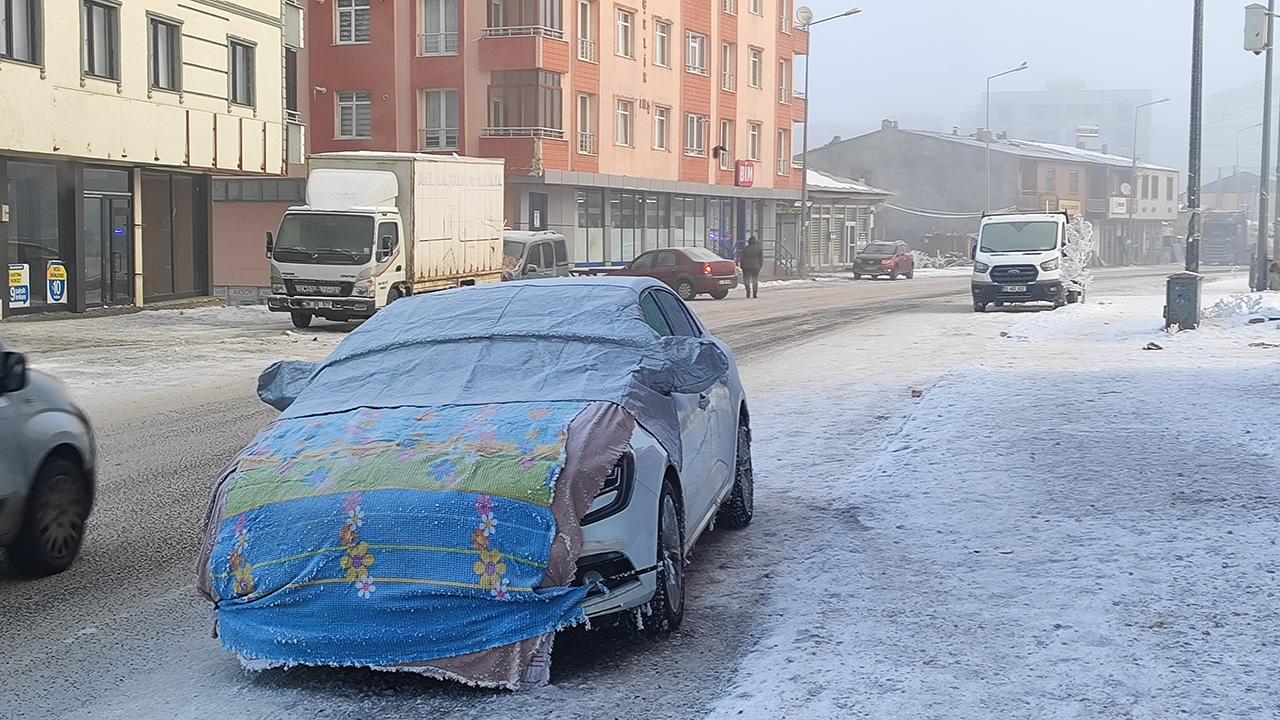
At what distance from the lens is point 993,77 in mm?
80500

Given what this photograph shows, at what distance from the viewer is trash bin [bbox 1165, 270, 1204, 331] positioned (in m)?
22.4

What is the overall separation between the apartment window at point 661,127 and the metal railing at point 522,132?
28.4 feet

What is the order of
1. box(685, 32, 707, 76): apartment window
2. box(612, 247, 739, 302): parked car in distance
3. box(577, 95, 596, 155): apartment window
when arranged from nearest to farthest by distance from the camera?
box(612, 247, 739, 302): parked car in distance < box(577, 95, 596, 155): apartment window < box(685, 32, 707, 76): apartment window

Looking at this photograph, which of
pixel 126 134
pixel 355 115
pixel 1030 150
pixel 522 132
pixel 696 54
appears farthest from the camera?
pixel 1030 150

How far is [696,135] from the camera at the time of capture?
5816 centimetres

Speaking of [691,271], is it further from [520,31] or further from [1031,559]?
[1031,559]

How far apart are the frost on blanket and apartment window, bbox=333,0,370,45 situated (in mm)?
43682

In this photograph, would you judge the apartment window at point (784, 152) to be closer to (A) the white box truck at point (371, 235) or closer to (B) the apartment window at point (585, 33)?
(B) the apartment window at point (585, 33)

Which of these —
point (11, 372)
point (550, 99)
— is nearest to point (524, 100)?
point (550, 99)

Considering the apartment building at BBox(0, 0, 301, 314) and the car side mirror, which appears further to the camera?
the apartment building at BBox(0, 0, 301, 314)

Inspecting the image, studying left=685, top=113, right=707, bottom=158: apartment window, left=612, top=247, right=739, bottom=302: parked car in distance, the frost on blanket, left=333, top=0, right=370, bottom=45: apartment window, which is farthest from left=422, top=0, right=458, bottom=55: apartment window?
the frost on blanket

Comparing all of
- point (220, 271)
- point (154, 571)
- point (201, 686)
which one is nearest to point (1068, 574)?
point (201, 686)

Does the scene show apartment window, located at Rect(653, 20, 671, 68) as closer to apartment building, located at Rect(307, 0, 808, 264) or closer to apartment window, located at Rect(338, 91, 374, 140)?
apartment building, located at Rect(307, 0, 808, 264)

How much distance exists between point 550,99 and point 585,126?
2898 millimetres
